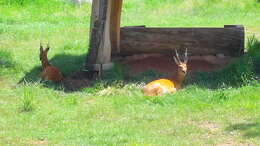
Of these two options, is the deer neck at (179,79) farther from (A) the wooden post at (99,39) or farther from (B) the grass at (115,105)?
(A) the wooden post at (99,39)

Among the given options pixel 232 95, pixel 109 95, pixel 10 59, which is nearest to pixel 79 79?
pixel 109 95

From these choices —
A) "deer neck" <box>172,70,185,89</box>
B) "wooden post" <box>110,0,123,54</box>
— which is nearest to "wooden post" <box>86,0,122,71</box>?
"wooden post" <box>110,0,123,54</box>

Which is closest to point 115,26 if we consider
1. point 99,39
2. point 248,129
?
point 99,39

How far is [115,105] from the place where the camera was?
912 cm

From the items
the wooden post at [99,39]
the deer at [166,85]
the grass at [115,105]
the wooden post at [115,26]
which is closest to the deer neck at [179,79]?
the deer at [166,85]

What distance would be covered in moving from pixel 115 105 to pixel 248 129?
2.24 meters

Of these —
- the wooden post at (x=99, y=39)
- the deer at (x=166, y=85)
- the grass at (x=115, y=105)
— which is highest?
the wooden post at (x=99, y=39)

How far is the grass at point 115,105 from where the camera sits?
7.50 meters

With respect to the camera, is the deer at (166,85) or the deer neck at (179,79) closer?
the deer at (166,85)

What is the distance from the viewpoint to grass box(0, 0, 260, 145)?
7500mm

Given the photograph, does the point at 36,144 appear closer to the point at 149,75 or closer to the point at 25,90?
the point at 25,90

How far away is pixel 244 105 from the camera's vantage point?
28.8 feet

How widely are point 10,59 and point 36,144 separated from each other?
5098 millimetres

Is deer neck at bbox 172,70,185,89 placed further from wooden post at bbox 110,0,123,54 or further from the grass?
wooden post at bbox 110,0,123,54
